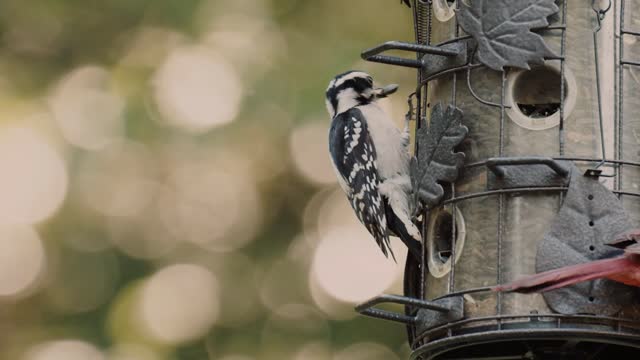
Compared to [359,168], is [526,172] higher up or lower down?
lower down

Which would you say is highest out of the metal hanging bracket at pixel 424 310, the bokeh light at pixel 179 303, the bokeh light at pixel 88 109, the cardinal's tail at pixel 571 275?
the bokeh light at pixel 88 109

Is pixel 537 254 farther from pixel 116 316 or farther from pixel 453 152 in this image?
pixel 116 316

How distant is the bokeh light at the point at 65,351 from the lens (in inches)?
496

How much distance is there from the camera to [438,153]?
28.6 ft

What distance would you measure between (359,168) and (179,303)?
3376mm

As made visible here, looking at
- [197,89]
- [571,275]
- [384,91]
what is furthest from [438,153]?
[197,89]

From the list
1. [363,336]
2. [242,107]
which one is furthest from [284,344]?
[242,107]

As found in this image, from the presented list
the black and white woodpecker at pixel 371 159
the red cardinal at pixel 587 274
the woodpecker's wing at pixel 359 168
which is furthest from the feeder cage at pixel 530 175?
the woodpecker's wing at pixel 359 168

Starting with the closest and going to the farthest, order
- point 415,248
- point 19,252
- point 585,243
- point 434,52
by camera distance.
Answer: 1. point 585,243
2. point 434,52
3. point 415,248
4. point 19,252

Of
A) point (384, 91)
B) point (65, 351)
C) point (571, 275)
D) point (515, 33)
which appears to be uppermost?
point (384, 91)

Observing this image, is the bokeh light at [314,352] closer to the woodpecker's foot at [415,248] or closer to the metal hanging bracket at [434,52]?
the woodpecker's foot at [415,248]

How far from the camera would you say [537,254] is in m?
8.36

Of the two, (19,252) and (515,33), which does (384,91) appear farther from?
(19,252)

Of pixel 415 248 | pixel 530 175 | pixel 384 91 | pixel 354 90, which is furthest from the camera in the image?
pixel 354 90
